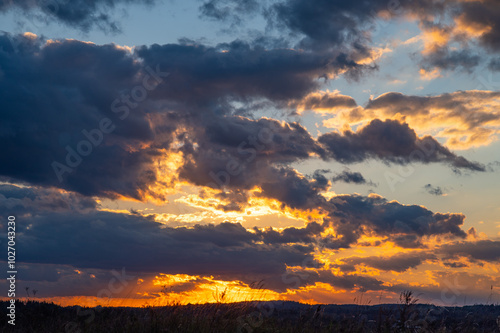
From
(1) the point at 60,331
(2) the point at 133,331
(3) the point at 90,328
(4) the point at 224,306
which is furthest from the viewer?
(4) the point at 224,306

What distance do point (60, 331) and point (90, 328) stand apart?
118 centimetres

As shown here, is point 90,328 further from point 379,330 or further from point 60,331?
point 379,330

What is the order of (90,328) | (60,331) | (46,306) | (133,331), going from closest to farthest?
1. (133,331)
2. (90,328)
3. (60,331)
4. (46,306)

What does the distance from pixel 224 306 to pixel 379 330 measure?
3737 mm

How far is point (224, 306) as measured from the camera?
10891 mm

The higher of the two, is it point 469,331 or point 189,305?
point 189,305

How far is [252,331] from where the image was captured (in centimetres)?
914

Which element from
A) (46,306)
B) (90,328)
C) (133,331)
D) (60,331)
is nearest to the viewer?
(133,331)

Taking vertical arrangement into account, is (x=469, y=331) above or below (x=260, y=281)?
below

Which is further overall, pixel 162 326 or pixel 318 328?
pixel 318 328

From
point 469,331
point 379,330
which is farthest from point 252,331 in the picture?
point 469,331

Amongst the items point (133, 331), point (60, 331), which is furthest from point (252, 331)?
point (60, 331)

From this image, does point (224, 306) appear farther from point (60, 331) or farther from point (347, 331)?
point (60, 331)

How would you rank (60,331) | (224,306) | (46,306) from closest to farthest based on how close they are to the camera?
(60,331) < (224,306) < (46,306)
